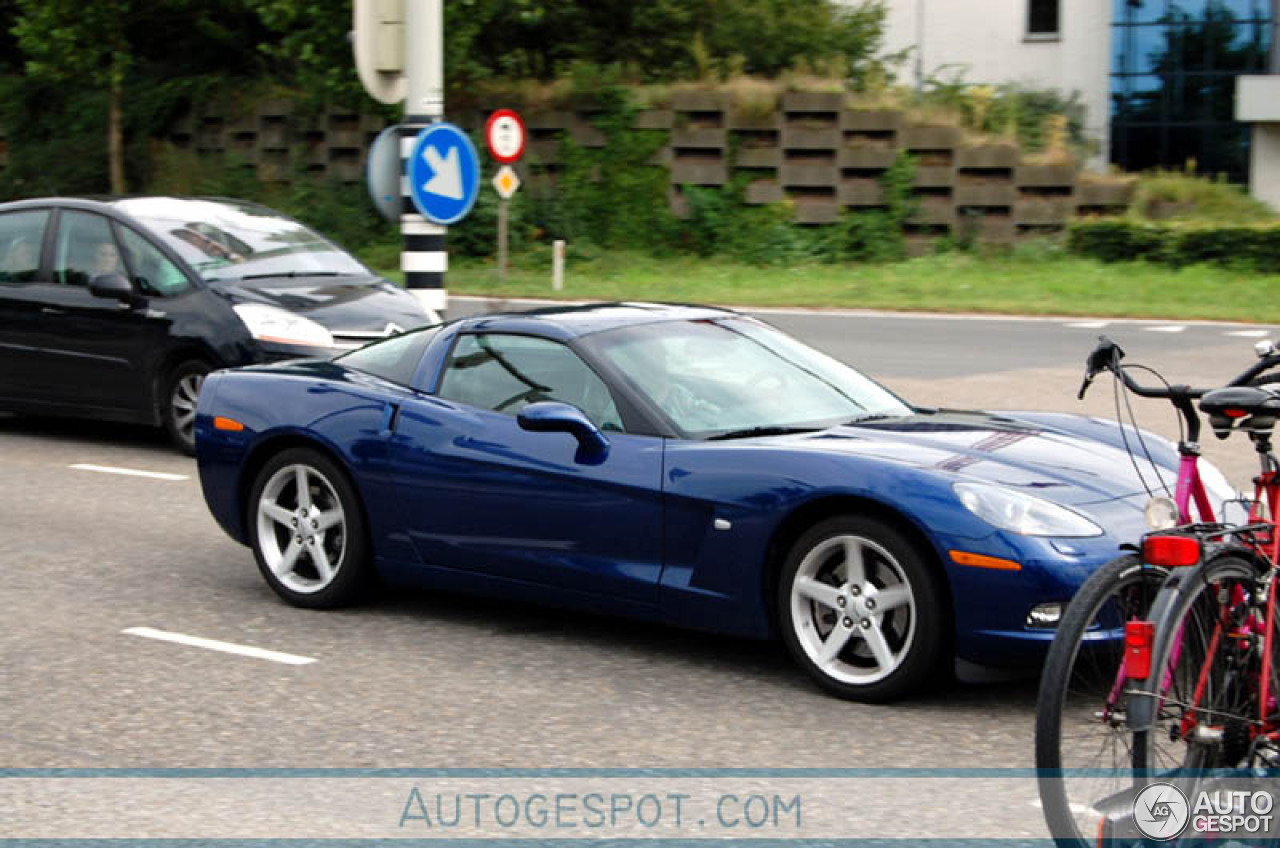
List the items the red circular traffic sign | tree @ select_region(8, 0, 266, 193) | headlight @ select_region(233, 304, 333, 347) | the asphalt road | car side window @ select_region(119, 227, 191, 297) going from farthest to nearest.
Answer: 1. tree @ select_region(8, 0, 266, 193)
2. the red circular traffic sign
3. car side window @ select_region(119, 227, 191, 297)
4. headlight @ select_region(233, 304, 333, 347)
5. the asphalt road

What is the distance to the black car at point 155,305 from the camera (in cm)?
1137

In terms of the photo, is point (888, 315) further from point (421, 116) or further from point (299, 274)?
point (299, 274)

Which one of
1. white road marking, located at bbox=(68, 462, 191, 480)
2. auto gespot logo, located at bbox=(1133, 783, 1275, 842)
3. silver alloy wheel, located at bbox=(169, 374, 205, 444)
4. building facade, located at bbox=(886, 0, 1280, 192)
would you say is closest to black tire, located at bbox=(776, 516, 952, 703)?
auto gespot logo, located at bbox=(1133, 783, 1275, 842)

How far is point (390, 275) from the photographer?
95.7ft

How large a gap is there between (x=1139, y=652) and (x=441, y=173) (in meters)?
9.64

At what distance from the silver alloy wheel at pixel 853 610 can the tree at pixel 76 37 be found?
30147 millimetres

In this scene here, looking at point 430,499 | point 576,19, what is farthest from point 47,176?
point 430,499

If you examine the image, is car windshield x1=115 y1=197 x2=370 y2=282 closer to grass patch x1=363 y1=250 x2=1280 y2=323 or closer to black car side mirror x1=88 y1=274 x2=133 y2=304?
black car side mirror x1=88 y1=274 x2=133 y2=304

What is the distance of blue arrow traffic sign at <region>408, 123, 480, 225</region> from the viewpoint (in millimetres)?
12797

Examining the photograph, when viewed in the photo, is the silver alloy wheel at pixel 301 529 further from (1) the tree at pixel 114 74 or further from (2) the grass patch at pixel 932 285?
(1) the tree at pixel 114 74

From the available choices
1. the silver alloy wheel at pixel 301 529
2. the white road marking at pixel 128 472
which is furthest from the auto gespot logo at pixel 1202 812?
the white road marking at pixel 128 472

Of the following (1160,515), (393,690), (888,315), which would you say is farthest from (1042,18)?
(1160,515)

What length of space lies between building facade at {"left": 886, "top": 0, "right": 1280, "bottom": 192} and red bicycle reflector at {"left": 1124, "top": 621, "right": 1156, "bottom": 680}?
4273cm

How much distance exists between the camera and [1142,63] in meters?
46.6
